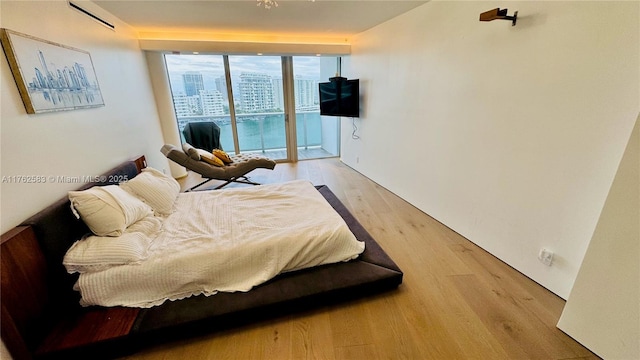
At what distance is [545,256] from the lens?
1803mm

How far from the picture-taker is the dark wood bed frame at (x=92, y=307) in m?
1.21

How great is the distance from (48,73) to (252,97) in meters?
3.44

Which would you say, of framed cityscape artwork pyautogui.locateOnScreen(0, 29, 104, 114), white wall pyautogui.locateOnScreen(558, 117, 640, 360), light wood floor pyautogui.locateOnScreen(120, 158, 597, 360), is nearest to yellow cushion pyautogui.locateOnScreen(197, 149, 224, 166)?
framed cityscape artwork pyautogui.locateOnScreen(0, 29, 104, 114)

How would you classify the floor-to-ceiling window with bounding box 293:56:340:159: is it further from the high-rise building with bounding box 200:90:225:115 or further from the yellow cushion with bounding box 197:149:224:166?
the yellow cushion with bounding box 197:149:224:166

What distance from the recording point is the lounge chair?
335 cm

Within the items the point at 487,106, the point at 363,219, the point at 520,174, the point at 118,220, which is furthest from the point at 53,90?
the point at 520,174

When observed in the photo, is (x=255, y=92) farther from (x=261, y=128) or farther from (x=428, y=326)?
(x=428, y=326)

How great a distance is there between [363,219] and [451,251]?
0.94m

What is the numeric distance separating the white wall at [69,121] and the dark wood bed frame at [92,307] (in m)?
0.16

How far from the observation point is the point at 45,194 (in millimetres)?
1574

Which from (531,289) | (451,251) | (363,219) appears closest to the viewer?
(531,289)

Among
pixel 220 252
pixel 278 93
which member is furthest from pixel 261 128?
pixel 220 252

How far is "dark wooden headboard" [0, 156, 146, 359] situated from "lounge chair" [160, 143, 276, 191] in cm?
178

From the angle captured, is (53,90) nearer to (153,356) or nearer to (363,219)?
(153,356)
